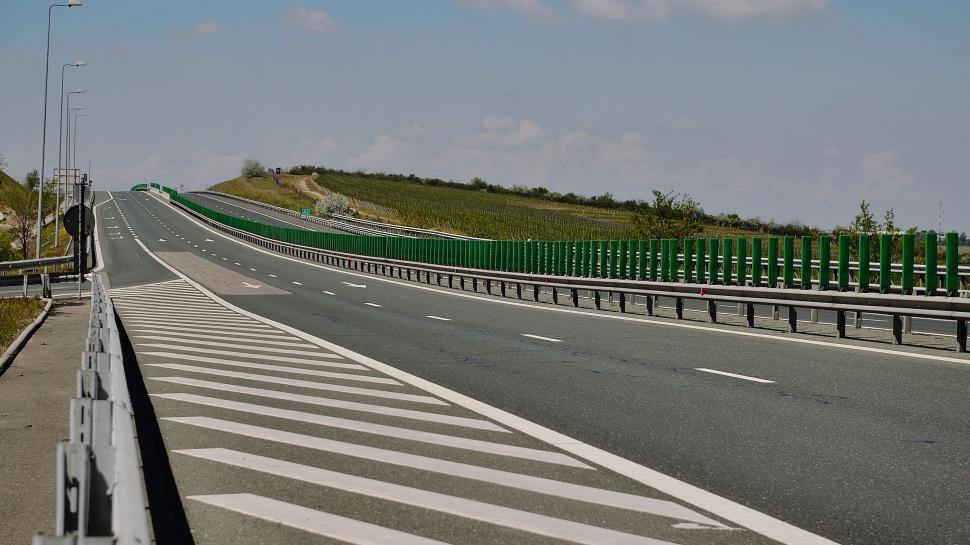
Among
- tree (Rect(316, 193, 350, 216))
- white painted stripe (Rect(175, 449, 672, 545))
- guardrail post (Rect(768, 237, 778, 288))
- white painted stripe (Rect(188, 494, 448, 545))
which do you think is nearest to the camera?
white painted stripe (Rect(188, 494, 448, 545))

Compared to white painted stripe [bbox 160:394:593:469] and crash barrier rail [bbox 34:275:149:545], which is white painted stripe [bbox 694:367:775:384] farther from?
crash barrier rail [bbox 34:275:149:545]

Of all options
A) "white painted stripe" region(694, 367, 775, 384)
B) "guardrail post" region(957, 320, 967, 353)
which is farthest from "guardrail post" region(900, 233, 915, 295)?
"white painted stripe" region(694, 367, 775, 384)

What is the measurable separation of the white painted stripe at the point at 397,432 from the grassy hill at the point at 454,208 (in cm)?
8762

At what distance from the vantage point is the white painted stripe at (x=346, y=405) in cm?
990

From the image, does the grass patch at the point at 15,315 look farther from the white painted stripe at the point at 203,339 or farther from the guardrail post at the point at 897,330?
the guardrail post at the point at 897,330

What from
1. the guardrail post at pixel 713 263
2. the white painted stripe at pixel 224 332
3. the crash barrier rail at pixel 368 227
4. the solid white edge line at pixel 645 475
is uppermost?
the crash barrier rail at pixel 368 227

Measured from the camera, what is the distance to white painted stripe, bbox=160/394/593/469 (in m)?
8.29

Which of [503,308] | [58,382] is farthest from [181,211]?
[58,382]

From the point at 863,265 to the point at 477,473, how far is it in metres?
15.0

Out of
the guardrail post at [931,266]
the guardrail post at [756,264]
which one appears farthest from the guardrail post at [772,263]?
the guardrail post at [931,266]

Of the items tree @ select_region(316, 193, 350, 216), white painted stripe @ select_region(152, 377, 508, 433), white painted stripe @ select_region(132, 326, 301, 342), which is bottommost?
white painted stripe @ select_region(132, 326, 301, 342)

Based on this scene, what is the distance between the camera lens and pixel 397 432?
929cm

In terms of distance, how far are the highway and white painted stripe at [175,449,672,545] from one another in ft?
0.07

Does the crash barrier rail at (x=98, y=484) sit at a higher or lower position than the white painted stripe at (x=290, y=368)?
higher
